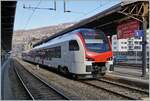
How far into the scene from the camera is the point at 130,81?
1736 centimetres

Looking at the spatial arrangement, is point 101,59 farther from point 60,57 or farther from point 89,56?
point 60,57

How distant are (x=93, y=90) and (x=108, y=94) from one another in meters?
1.60

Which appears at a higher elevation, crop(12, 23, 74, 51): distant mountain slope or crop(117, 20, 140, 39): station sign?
crop(12, 23, 74, 51): distant mountain slope

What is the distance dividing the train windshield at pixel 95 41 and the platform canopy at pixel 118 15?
9.06 ft

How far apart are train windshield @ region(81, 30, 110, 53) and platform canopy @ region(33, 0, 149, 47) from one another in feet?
9.06

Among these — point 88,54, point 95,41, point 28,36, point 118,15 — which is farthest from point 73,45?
point 28,36

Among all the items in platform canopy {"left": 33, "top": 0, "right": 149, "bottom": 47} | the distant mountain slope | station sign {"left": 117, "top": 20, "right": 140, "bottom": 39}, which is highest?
the distant mountain slope

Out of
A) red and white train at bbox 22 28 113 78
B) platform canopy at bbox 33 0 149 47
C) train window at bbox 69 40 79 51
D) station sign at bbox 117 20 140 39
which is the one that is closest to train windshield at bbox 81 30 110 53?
red and white train at bbox 22 28 113 78

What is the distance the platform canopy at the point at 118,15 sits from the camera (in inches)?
822

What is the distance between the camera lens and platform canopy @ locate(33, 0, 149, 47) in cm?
2088

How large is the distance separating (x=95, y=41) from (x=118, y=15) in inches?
401

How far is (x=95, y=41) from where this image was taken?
64.0 ft

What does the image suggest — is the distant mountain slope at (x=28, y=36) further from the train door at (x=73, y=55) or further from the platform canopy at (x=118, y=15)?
the train door at (x=73, y=55)

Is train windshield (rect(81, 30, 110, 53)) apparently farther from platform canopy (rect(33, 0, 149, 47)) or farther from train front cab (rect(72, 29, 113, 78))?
platform canopy (rect(33, 0, 149, 47))
